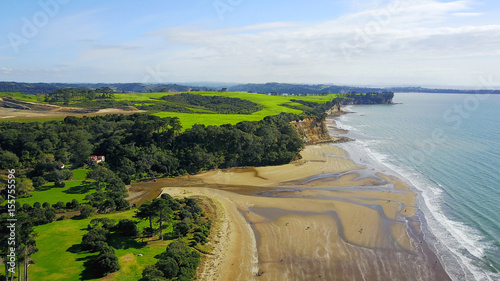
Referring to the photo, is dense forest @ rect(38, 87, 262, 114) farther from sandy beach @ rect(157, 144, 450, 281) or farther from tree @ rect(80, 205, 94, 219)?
tree @ rect(80, 205, 94, 219)

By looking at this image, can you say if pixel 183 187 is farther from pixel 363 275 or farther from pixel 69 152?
pixel 363 275

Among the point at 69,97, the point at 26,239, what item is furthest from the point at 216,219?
the point at 69,97

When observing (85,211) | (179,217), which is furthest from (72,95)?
(179,217)

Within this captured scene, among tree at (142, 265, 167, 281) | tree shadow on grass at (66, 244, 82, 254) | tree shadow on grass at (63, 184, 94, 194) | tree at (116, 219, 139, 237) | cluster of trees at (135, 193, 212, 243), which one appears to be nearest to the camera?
tree at (142, 265, 167, 281)

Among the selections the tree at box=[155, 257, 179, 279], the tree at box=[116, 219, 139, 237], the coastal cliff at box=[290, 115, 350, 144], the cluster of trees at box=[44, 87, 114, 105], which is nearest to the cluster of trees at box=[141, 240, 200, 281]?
the tree at box=[155, 257, 179, 279]

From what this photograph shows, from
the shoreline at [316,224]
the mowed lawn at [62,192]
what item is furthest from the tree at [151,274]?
the mowed lawn at [62,192]

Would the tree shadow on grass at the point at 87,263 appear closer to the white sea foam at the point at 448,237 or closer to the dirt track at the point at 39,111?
the white sea foam at the point at 448,237

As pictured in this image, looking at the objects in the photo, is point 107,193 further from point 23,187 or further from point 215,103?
point 215,103
